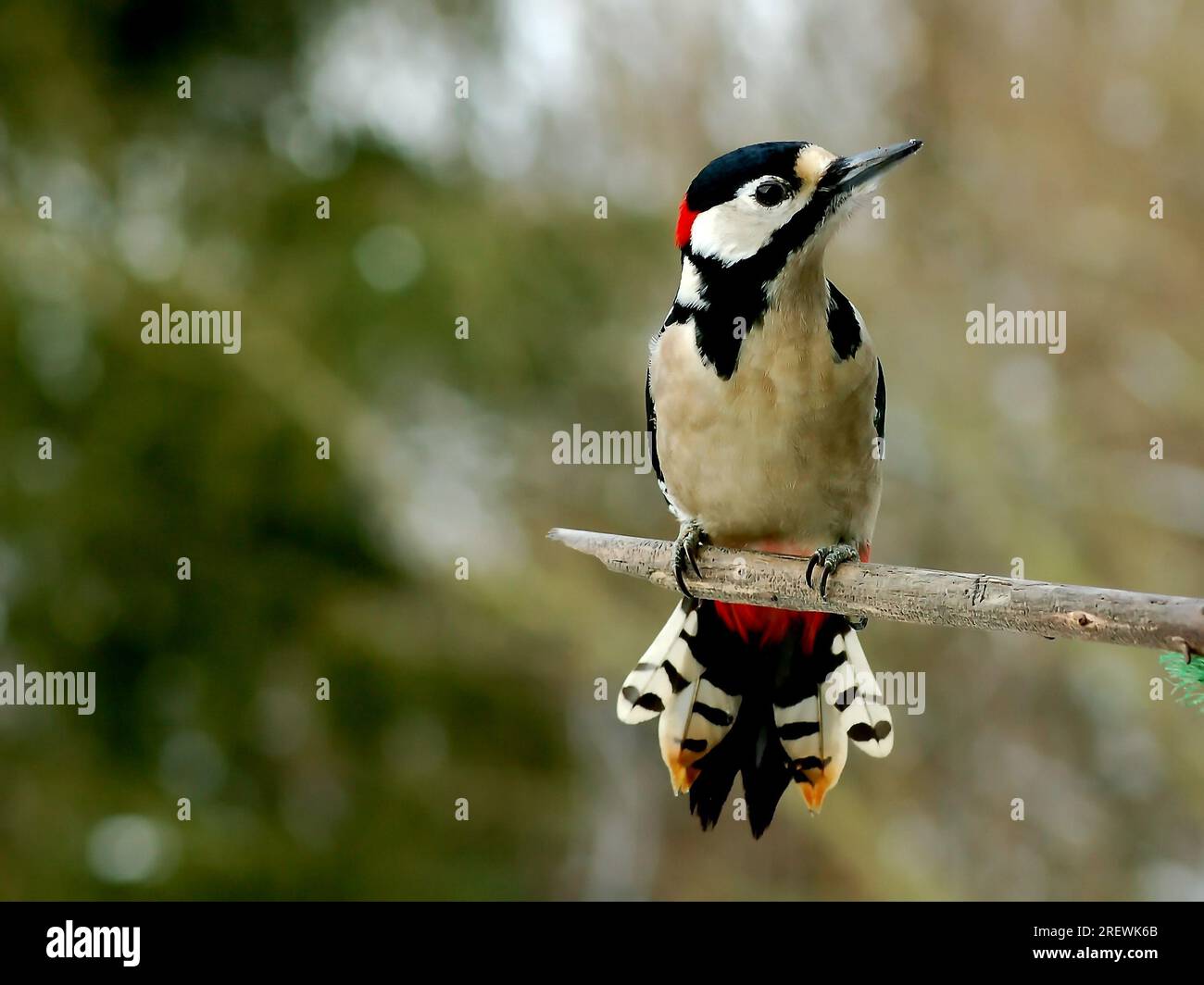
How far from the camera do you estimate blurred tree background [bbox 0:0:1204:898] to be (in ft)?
12.7

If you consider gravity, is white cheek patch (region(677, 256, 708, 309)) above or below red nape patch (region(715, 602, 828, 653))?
above

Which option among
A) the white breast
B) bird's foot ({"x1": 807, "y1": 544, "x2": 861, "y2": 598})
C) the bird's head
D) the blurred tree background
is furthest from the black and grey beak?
the blurred tree background

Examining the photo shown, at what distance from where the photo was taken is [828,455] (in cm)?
202

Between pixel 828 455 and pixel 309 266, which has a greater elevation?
pixel 309 266

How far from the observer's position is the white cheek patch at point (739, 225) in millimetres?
1909

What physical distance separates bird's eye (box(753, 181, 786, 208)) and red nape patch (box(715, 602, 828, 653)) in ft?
2.31

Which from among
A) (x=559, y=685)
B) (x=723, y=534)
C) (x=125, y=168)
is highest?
(x=125, y=168)

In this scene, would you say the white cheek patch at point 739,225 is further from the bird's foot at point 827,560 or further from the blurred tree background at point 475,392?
the blurred tree background at point 475,392

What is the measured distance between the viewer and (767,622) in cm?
220

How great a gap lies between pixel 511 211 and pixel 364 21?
0.82m

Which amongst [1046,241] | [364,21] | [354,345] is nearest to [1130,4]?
[1046,241]

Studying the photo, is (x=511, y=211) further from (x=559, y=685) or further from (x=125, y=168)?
(x=559, y=685)

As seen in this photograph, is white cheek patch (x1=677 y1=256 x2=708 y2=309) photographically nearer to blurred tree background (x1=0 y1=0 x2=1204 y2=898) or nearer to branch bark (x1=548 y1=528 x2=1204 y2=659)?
branch bark (x1=548 y1=528 x2=1204 y2=659)
